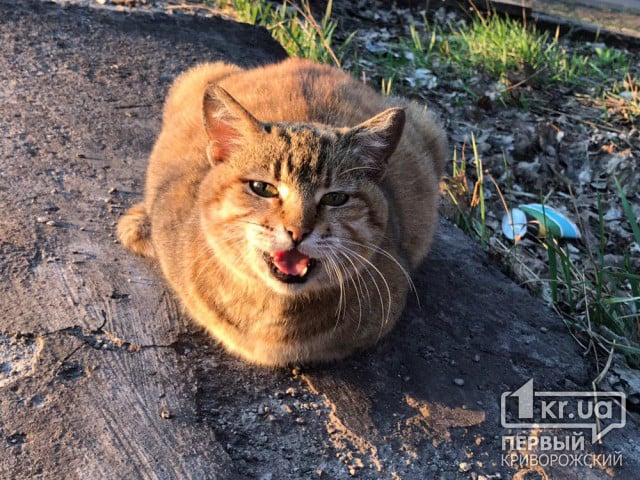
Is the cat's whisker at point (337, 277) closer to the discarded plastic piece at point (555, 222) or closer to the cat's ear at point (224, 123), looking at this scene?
the cat's ear at point (224, 123)

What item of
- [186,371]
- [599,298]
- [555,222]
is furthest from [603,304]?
[186,371]

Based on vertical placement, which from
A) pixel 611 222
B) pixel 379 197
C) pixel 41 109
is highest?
pixel 379 197

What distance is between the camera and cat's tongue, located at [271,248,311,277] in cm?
228

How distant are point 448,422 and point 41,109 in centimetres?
288

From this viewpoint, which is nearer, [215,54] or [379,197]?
[379,197]

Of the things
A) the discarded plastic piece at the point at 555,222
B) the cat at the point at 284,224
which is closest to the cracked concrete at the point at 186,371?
the cat at the point at 284,224

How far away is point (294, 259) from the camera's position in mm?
2297

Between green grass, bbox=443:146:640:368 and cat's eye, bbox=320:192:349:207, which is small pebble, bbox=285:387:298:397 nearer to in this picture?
cat's eye, bbox=320:192:349:207

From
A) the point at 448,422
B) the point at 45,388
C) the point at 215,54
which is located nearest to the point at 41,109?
the point at 215,54

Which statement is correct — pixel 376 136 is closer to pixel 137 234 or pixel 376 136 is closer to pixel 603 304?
pixel 137 234

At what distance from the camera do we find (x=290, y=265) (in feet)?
7.54

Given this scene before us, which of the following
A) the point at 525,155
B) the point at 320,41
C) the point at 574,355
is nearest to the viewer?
the point at 574,355

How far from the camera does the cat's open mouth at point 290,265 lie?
7.50ft

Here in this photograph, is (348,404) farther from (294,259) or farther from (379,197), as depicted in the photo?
(379,197)
